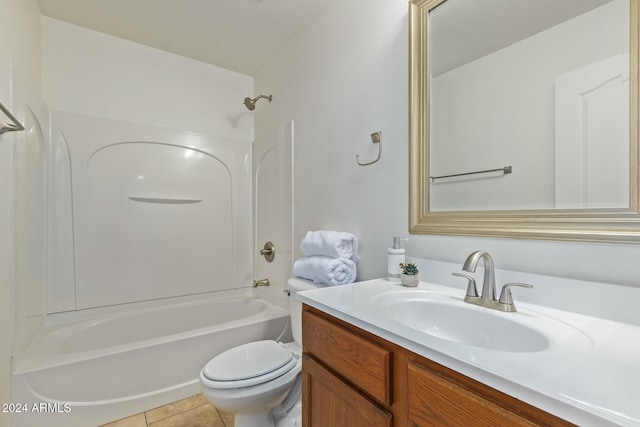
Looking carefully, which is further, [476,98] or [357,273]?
[357,273]

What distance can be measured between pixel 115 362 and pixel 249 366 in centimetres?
80

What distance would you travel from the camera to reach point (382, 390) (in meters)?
0.67

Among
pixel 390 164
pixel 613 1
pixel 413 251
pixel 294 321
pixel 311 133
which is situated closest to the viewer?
pixel 613 1

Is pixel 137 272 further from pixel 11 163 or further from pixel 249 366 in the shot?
Result: pixel 249 366

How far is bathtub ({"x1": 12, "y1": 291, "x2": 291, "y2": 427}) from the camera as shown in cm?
136

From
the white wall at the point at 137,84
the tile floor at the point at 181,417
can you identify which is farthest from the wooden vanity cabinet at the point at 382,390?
the white wall at the point at 137,84

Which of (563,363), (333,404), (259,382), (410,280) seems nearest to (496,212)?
(410,280)

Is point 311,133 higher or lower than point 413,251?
higher

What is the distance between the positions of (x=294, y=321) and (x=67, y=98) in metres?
2.13

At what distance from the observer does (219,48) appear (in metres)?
2.20

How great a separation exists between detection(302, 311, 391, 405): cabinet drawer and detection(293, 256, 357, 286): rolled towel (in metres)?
0.32

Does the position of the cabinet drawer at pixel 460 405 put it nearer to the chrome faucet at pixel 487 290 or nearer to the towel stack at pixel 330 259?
the chrome faucet at pixel 487 290

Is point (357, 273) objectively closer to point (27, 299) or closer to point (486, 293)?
point (486, 293)

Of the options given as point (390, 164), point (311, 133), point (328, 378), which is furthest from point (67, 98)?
point (328, 378)
